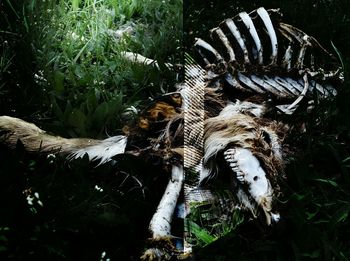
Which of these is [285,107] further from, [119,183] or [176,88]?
[119,183]

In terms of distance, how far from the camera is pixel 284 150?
3004mm

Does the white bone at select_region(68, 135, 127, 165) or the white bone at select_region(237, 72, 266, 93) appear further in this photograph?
the white bone at select_region(237, 72, 266, 93)

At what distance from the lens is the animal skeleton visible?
8.64ft

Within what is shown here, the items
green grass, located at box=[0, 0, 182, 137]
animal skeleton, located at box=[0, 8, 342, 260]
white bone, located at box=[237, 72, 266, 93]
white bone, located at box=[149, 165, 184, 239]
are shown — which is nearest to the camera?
white bone, located at box=[149, 165, 184, 239]

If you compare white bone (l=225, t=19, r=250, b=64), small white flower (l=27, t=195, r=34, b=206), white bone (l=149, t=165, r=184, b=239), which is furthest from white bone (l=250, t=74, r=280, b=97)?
small white flower (l=27, t=195, r=34, b=206)

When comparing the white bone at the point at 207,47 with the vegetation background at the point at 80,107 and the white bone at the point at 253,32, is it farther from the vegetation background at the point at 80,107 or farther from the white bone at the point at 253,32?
the white bone at the point at 253,32

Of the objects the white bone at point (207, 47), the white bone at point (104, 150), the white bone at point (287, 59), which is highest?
the white bone at point (207, 47)

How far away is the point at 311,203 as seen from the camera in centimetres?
269

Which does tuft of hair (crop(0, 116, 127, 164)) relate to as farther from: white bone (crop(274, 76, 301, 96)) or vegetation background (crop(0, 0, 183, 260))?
white bone (crop(274, 76, 301, 96))

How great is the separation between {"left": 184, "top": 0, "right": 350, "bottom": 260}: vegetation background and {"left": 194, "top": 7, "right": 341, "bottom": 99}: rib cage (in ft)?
0.41

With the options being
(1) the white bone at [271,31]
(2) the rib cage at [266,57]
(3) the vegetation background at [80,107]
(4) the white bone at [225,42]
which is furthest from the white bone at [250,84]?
(3) the vegetation background at [80,107]

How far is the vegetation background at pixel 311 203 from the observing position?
2451 mm

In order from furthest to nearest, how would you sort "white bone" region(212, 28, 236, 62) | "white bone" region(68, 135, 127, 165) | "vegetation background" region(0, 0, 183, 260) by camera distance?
"white bone" region(212, 28, 236, 62) < "white bone" region(68, 135, 127, 165) < "vegetation background" region(0, 0, 183, 260)

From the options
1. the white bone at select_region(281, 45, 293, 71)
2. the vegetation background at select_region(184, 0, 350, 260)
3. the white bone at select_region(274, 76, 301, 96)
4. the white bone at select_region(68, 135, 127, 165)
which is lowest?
the vegetation background at select_region(184, 0, 350, 260)
